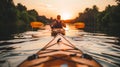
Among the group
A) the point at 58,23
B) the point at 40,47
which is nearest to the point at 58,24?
the point at 58,23

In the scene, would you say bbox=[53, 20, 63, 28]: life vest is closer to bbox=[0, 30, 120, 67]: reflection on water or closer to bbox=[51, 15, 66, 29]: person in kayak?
bbox=[51, 15, 66, 29]: person in kayak

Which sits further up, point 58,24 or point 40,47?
point 58,24

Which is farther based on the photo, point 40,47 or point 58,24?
point 58,24

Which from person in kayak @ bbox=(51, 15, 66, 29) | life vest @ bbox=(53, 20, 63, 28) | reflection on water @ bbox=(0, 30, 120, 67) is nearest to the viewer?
reflection on water @ bbox=(0, 30, 120, 67)

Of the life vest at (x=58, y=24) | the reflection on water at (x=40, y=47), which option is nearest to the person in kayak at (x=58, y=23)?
the life vest at (x=58, y=24)

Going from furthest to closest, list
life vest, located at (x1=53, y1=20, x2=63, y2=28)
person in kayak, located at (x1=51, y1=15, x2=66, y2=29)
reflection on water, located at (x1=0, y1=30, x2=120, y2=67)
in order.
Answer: life vest, located at (x1=53, y1=20, x2=63, y2=28) < person in kayak, located at (x1=51, y1=15, x2=66, y2=29) < reflection on water, located at (x1=0, y1=30, x2=120, y2=67)

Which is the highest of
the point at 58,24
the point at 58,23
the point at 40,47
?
the point at 58,23

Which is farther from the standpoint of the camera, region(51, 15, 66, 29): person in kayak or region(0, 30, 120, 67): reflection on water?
region(51, 15, 66, 29): person in kayak

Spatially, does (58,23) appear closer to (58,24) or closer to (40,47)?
(58,24)

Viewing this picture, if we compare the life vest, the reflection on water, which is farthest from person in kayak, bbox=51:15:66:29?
the reflection on water

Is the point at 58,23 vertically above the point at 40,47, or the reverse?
the point at 58,23

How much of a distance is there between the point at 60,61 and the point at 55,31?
11472mm

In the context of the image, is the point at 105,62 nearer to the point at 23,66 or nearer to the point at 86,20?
the point at 23,66

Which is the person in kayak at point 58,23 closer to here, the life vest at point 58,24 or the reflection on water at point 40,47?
the life vest at point 58,24
